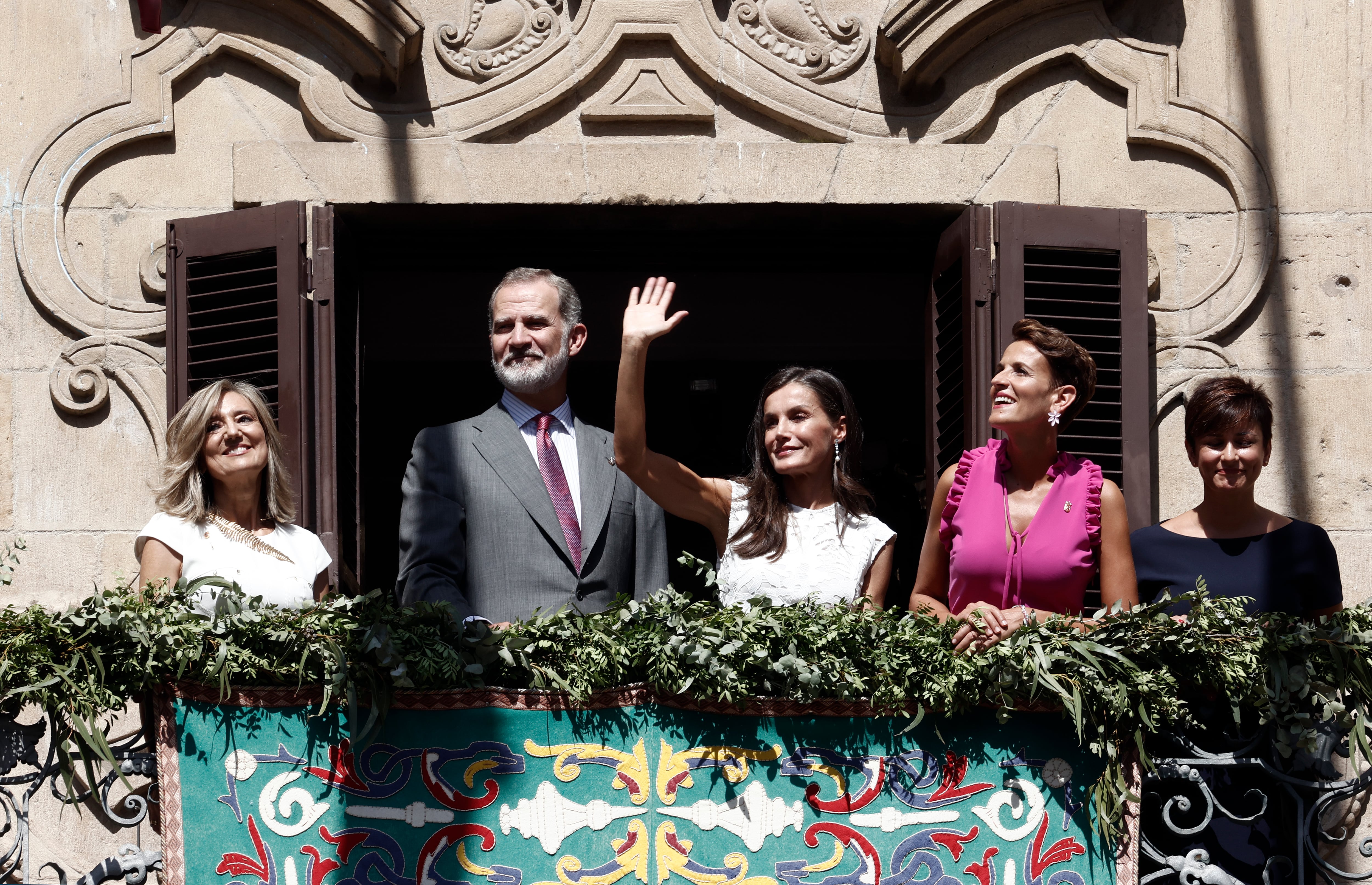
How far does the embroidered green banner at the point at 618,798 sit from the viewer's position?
12.5ft

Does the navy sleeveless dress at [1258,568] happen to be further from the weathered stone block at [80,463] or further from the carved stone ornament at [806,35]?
A: the weathered stone block at [80,463]

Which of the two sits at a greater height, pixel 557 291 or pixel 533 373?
pixel 557 291

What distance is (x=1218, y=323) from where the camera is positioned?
5.89 m

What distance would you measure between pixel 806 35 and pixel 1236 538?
8.10 ft

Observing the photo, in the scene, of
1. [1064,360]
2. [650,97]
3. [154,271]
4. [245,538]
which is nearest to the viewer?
[1064,360]

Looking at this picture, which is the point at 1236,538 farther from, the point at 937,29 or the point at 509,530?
the point at 937,29

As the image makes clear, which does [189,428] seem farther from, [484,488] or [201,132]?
[201,132]

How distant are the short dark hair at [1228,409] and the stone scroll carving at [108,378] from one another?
11.2 feet

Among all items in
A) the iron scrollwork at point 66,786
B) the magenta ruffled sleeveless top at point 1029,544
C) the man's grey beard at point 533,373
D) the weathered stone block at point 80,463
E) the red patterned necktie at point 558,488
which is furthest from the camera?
the weathered stone block at point 80,463

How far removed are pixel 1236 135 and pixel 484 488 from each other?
308 cm

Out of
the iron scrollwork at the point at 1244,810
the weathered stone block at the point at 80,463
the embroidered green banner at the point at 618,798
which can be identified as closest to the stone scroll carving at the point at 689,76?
the weathered stone block at the point at 80,463

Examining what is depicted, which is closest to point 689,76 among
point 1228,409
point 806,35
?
point 806,35

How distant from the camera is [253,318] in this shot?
5598 millimetres

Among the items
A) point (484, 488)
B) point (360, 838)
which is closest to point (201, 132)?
point (484, 488)
